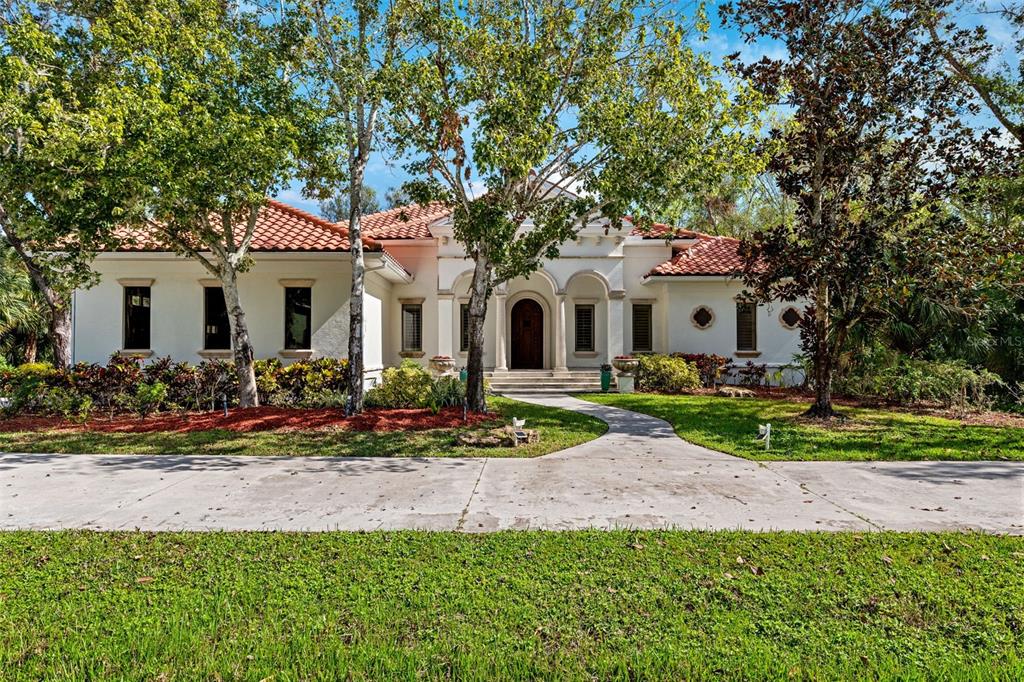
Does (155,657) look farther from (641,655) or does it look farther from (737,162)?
(737,162)

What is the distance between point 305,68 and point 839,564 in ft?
37.6

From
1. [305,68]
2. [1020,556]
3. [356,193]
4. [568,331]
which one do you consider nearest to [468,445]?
[356,193]

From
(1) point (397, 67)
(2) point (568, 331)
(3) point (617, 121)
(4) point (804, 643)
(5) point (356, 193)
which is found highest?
(1) point (397, 67)

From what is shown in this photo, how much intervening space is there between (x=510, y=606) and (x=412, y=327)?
1656cm

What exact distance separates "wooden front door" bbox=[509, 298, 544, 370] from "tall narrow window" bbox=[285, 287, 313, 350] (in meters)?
8.08

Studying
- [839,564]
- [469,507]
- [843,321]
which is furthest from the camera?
[843,321]

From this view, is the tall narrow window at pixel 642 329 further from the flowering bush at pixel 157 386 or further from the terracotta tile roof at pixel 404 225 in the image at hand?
the flowering bush at pixel 157 386

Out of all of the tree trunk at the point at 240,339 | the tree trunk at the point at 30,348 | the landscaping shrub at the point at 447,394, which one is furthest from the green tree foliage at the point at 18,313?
the landscaping shrub at the point at 447,394

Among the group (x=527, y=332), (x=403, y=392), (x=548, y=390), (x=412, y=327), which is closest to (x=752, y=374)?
(x=548, y=390)

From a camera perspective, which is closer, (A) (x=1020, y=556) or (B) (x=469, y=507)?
(A) (x=1020, y=556)

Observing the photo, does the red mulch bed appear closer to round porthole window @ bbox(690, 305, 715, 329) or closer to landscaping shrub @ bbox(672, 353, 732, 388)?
landscaping shrub @ bbox(672, 353, 732, 388)

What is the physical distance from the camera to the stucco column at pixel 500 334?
18.7 meters

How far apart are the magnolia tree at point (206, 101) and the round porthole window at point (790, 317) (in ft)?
53.7

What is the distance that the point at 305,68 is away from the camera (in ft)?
34.7
